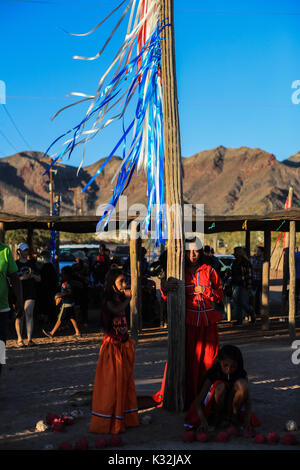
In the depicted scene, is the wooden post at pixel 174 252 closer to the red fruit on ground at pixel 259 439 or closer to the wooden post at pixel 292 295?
the red fruit on ground at pixel 259 439

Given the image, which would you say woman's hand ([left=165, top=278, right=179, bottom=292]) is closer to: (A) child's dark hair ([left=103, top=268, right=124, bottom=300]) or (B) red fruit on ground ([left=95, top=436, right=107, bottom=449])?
(A) child's dark hair ([left=103, top=268, right=124, bottom=300])

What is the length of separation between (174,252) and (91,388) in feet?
7.91

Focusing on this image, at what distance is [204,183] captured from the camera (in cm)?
14550

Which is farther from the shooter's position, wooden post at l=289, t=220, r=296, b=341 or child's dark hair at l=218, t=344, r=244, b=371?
wooden post at l=289, t=220, r=296, b=341

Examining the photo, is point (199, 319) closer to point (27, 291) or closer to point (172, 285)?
point (172, 285)

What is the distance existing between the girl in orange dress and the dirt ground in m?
0.15

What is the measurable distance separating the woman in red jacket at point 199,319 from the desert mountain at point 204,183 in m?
93.6

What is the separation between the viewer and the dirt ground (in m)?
4.73

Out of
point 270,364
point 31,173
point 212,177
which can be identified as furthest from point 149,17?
point 31,173

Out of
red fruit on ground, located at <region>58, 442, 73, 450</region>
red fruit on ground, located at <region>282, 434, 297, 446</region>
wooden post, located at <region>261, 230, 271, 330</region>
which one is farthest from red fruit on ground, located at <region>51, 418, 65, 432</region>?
wooden post, located at <region>261, 230, 271, 330</region>

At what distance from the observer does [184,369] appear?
5.54 m

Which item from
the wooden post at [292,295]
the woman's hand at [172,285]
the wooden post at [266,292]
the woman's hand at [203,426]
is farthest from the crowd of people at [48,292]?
the woman's hand at [203,426]

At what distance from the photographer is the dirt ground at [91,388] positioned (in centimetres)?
473

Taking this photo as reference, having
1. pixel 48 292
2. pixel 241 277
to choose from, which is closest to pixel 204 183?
pixel 241 277
